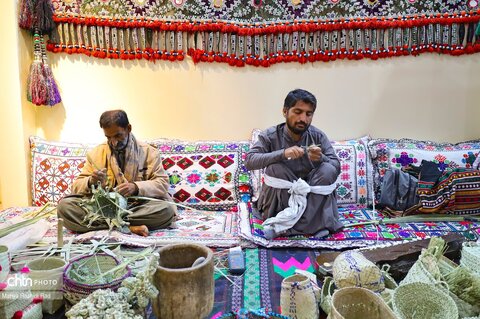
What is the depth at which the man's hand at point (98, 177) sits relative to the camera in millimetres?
2598

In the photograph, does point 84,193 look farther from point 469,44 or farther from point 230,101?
point 469,44

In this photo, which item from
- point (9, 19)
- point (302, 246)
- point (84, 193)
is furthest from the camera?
point (9, 19)

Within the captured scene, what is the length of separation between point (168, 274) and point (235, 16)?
7.84 ft

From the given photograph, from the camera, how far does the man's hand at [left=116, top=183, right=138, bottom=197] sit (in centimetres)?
261

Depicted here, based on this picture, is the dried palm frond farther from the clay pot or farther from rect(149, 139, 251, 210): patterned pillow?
the clay pot

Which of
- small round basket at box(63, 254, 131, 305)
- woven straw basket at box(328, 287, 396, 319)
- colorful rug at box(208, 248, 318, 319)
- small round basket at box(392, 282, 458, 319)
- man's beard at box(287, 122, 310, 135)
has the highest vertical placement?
man's beard at box(287, 122, 310, 135)

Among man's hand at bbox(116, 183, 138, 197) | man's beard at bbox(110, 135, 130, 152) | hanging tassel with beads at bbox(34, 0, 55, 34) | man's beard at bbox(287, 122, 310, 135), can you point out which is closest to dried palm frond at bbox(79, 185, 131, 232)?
man's hand at bbox(116, 183, 138, 197)

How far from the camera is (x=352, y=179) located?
305 centimetres

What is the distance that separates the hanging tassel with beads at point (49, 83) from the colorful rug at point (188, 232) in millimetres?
831

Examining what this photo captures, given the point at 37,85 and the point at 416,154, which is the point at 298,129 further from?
the point at 37,85

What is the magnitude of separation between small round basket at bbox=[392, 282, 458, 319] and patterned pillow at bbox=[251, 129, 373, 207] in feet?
4.93

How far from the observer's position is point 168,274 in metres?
1.37

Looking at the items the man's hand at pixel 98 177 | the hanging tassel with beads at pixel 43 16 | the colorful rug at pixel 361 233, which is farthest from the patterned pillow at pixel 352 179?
the hanging tassel with beads at pixel 43 16

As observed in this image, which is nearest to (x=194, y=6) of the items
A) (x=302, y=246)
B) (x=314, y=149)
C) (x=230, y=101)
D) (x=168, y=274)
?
(x=230, y=101)
